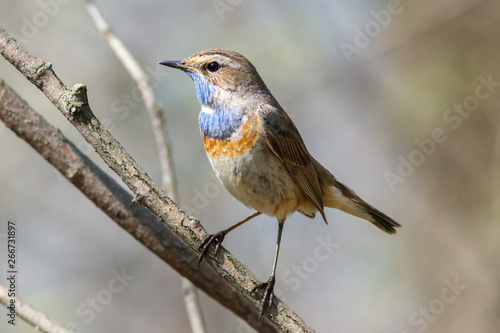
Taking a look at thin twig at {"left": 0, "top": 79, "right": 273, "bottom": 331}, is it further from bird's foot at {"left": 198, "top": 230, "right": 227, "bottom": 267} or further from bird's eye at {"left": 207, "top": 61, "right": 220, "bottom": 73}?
bird's eye at {"left": 207, "top": 61, "right": 220, "bottom": 73}

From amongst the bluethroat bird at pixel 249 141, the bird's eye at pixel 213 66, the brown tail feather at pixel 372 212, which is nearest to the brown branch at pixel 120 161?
the bluethroat bird at pixel 249 141

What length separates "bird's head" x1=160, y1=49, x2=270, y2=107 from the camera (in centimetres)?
415

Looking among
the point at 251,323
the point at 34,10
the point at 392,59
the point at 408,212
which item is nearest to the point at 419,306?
the point at 408,212

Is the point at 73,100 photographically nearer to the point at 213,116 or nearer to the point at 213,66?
the point at 213,116

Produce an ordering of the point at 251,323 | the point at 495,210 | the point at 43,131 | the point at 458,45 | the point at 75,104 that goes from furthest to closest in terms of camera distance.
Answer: the point at 458,45
the point at 495,210
the point at 251,323
the point at 43,131
the point at 75,104

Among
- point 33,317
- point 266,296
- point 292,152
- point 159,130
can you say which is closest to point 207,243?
point 266,296

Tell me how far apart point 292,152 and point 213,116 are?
72 centimetres

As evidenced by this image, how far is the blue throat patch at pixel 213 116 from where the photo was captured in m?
3.94

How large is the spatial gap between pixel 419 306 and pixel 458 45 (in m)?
3.64

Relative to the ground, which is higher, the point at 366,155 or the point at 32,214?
the point at 366,155

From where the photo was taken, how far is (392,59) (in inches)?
307

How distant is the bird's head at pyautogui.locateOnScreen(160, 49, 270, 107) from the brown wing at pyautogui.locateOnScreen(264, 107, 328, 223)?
274mm

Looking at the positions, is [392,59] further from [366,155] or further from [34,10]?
[34,10]

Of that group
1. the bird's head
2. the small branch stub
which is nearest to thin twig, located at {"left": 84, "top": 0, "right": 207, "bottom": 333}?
the bird's head
